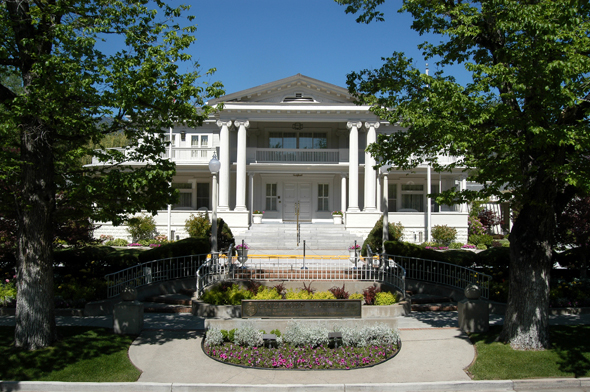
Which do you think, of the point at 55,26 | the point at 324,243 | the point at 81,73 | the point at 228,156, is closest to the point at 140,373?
the point at 81,73

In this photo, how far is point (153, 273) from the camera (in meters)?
13.7

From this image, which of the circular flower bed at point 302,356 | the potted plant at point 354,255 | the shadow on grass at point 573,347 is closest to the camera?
the shadow on grass at point 573,347

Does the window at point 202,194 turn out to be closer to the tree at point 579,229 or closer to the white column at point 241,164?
the white column at point 241,164

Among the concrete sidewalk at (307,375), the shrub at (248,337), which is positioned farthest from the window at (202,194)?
the shrub at (248,337)

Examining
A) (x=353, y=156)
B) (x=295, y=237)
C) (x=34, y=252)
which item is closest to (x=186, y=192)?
(x=295, y=237)

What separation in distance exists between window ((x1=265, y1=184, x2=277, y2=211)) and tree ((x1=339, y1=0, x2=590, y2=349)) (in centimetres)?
1860

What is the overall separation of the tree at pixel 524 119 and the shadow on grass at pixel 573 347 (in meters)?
0.41

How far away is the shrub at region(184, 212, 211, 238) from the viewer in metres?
22.4

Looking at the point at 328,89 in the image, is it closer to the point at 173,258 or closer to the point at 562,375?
the point at 173,258

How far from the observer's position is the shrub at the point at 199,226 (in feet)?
73.6

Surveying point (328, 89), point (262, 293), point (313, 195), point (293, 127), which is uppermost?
point (328, 89)

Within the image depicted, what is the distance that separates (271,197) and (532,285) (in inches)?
816

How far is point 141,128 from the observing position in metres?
8.91

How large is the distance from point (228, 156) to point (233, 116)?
242 centimetres
